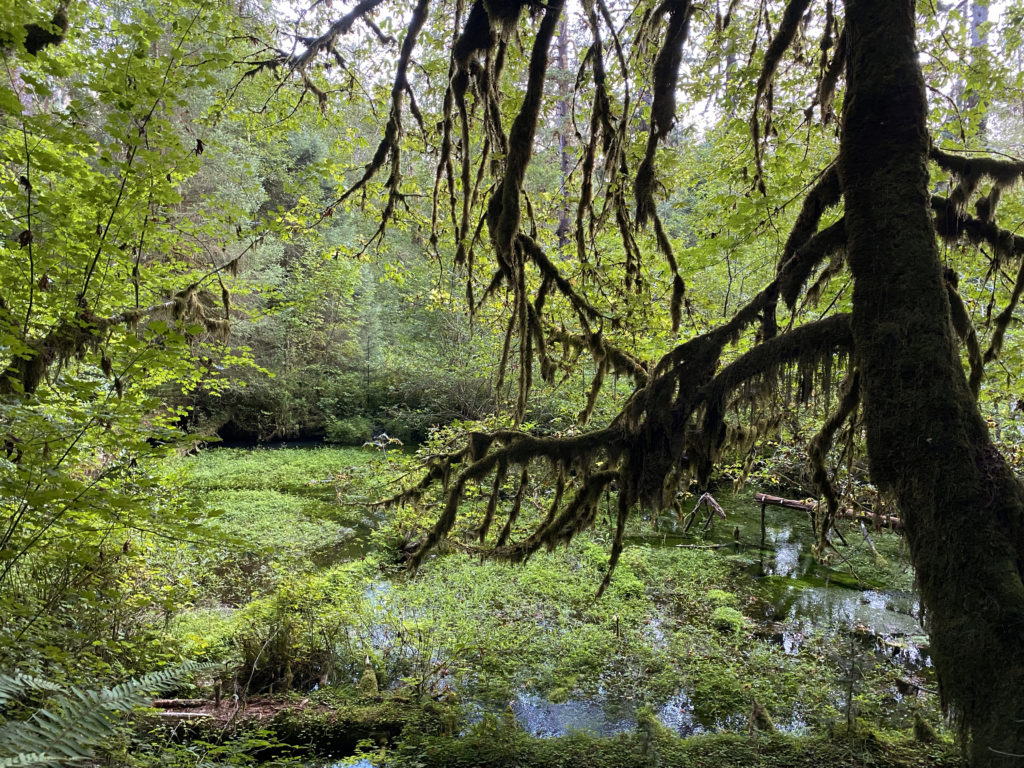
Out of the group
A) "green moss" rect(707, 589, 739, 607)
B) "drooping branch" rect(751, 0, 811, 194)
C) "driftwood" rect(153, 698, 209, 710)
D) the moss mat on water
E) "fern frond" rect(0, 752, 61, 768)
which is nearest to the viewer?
"fern frond" rect(0, 752, 61, 768)

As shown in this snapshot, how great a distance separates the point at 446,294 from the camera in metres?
5.91

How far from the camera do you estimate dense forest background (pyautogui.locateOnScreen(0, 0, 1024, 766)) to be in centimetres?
285

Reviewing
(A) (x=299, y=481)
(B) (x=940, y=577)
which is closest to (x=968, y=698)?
(B) (x=940, y=577)

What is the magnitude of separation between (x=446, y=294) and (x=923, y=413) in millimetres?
4804

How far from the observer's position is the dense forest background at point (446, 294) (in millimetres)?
2854

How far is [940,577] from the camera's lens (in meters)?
1.75

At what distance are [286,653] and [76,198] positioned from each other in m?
4.77

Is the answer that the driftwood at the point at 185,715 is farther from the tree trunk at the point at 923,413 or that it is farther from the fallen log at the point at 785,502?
the fallen log at the point at 785,502

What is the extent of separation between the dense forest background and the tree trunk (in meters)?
0.20

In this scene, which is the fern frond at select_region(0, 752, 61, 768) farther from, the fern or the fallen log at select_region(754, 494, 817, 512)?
the fallen log at select_region(754, 494, 817, 512)

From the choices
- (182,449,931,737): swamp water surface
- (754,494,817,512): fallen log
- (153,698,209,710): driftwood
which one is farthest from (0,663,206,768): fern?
(754,494,817,512): fallen log

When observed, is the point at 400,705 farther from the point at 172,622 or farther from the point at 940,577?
the point at 940,577

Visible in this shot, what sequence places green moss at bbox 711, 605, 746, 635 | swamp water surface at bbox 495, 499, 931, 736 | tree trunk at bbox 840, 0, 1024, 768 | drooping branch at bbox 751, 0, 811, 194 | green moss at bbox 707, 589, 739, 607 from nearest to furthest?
tree trunk at bbox 840, 0, 1024, 768 → drooping branch at bbox 751, 0, 811, 194 → swamp water surface at bbox 495, 499, 931, 736 → green moss at bbox 711, 605, 746, 635 → green moss at bbox 707, 589, 739, 607

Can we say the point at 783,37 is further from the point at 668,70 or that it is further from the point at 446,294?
the point at 446,294
